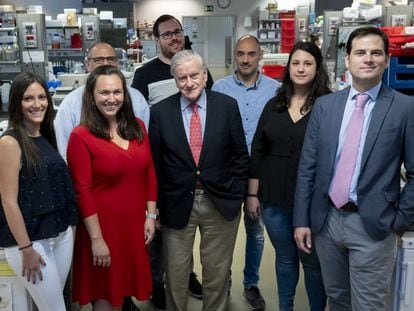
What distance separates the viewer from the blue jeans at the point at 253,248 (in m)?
2.84

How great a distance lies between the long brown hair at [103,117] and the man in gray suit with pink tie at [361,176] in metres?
0.76

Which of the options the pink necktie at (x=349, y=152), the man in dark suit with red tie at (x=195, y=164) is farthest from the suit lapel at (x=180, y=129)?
the pink necktie at (x=349, y=152)

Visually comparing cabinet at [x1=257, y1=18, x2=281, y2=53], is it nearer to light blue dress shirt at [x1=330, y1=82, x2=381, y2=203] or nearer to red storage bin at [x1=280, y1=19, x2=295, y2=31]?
red storage bin at [x1=280, y1=19, x2=295, y2=31]

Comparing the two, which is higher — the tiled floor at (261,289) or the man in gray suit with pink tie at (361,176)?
the man in gray suit with pink tie at (361,176)

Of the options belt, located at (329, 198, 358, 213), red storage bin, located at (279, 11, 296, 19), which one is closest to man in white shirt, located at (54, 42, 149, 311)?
belt, located at (329, 198, 358, 213)

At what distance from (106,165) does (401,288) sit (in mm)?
1417

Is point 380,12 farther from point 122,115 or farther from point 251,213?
point 122,115

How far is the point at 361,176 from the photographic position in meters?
1.93

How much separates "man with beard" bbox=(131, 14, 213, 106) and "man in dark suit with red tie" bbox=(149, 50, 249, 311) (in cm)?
53

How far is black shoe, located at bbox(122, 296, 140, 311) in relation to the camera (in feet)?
9.03

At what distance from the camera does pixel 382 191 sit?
190 cm

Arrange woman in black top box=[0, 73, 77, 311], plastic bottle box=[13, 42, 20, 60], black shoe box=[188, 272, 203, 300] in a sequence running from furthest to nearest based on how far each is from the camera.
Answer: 1. plastic bottle box=[13, 42, 20, 60]
2. black shoe box=[188, 272, 203, 300]
3. woman in black top box=[0, 73, 77, 311]

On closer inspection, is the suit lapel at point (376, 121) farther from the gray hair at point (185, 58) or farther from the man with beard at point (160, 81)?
the man with beard at point (160, 81)

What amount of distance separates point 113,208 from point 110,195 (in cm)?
6
